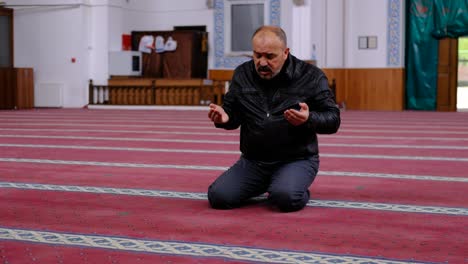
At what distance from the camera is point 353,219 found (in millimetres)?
2719

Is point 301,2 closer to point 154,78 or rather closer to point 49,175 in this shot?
point 154,78

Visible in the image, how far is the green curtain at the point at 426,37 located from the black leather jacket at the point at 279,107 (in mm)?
10380

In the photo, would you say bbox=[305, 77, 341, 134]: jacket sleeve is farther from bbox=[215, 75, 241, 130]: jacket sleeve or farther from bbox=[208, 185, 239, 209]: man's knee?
bbox=[208, 185, 239, 209]: man's knee

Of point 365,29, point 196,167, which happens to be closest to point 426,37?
point 365,29

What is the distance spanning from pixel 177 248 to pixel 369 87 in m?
11.6

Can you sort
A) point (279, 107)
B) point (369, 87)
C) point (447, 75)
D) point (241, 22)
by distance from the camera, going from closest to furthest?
1. point (279, 107)
2. point (447, 75)
3. point (369, 87)
4. point (241, 22)

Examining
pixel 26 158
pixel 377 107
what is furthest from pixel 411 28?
pixel 26 158

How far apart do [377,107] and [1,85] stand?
6711 mm

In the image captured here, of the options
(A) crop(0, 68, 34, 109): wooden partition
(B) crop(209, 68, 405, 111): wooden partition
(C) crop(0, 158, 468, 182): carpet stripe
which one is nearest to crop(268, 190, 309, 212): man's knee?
(C) crop(0, 158, 468, 182): carpet stripe

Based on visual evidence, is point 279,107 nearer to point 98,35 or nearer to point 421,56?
point 421,56

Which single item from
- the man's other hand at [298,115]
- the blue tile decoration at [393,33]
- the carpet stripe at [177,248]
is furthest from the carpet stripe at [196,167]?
the blue tile decoration at [393,33]

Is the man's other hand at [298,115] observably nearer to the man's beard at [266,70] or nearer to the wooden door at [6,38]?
the man's beard at [266,70]

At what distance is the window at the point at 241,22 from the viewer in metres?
13.5

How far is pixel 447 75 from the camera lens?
42.7 feet
